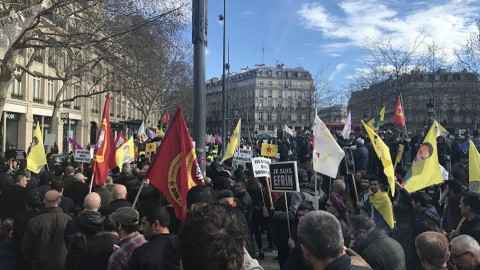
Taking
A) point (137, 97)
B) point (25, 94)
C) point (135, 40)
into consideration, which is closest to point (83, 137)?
point (137, 97)

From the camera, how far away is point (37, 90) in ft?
125

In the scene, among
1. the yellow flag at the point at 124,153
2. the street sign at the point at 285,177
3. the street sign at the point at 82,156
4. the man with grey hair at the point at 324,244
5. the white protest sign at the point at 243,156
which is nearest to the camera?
the man with grey hair at the point at 324,244

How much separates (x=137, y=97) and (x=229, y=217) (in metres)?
49.5

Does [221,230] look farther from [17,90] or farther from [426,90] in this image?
[426,90]

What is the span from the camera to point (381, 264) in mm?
4332

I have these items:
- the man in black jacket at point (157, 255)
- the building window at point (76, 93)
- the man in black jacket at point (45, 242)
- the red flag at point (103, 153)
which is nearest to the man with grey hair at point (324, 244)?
the man in black jacket at point (157, 255)

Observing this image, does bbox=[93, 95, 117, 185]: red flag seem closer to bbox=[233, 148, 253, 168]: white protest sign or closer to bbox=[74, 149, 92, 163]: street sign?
bbox=[74, 149, 92, 163]: street sign

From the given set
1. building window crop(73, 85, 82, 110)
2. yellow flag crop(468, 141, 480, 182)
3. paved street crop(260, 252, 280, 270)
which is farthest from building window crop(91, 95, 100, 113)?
yellow flag crop(468, 141, 480, 182)

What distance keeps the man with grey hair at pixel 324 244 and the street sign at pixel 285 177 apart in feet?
11.9

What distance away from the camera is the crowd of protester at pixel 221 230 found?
2307mm

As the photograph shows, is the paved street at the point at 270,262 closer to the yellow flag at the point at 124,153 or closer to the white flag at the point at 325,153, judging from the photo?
the white flag at the point at 325,153

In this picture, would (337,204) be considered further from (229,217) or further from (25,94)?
(25,94)

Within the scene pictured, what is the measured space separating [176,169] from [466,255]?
278 centimetres

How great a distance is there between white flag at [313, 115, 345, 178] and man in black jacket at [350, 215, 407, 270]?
3.04 meters
